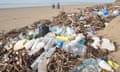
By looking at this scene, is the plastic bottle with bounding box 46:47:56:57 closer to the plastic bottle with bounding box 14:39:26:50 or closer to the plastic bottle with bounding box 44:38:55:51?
the plastic bottle with bounding box 44:38:55:51

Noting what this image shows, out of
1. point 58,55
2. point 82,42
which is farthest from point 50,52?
point 82,42

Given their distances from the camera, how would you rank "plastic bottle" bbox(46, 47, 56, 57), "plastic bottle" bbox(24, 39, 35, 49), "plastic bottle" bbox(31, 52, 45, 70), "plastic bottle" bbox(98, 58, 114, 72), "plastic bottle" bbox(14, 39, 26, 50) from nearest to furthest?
1. "plastic bottle" bbox(98, 58, 114, 72)
2. "plastic bottle" bbox(31, 52, 45, 70)
3. "plastic bottle" bbox(46, 47, 56, 57)
4. "plastic bottle" bbox(24, 39, 35, 49)
5. "plastic bottle" bbox(14, 39, 26, 50)

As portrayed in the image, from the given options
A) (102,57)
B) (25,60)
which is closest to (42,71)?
(25,60)

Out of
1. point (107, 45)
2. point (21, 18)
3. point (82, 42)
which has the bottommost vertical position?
point (21, 18)

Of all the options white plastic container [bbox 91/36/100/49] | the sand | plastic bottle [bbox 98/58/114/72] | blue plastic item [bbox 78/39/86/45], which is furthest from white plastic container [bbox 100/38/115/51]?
the sand

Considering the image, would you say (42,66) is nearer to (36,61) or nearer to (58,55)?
(36,61)

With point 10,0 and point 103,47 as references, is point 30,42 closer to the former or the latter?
point 103,47

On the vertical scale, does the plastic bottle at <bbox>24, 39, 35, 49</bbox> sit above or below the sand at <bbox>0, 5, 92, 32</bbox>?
above

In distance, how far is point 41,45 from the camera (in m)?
7.98

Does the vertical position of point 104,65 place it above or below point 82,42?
below

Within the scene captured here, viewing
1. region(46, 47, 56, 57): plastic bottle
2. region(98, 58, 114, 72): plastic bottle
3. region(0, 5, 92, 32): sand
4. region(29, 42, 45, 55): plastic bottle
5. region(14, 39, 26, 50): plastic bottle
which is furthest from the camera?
region(0, 5, 92, 32): sand

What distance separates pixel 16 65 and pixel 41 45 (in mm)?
1114

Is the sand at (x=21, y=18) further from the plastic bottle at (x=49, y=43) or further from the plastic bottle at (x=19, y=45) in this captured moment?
the plastic bottle at (x=49, y=43)

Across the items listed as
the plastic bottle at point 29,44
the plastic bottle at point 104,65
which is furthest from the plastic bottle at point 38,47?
the plastic bottle at point 104,65
